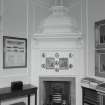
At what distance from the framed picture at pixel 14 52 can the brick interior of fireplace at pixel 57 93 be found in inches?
35.6

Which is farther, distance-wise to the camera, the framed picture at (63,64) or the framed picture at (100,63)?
the framed picture at (63,64)

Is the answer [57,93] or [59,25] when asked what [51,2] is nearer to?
[59,25]

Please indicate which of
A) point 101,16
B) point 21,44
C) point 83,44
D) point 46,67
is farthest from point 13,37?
point 101,16

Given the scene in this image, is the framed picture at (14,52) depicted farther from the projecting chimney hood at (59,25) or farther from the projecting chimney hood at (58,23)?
the projecting chimney hood at (58,23)

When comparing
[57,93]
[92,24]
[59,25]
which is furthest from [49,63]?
[92,24]

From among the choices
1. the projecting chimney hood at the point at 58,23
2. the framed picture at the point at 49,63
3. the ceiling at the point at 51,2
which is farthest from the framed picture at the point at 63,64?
the ceiling at the point at 51,2

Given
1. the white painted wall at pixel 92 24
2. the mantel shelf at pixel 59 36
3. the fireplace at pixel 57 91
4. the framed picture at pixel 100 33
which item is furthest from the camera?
the fireplace at pixel 57 91

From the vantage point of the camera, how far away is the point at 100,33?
9.80 feet

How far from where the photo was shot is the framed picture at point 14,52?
2.96 metres

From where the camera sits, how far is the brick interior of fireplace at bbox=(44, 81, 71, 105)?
11.7 feet

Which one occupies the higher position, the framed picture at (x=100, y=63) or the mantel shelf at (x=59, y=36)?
the mantel shelf at (x=59, y=36)

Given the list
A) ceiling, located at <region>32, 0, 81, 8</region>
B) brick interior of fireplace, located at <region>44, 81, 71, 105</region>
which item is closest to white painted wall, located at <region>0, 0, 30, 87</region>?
ceiling, located at <region>32, 0, 81, 8</region>

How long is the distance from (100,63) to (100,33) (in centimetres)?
67

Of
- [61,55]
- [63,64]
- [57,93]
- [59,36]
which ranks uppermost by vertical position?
[59,36]
